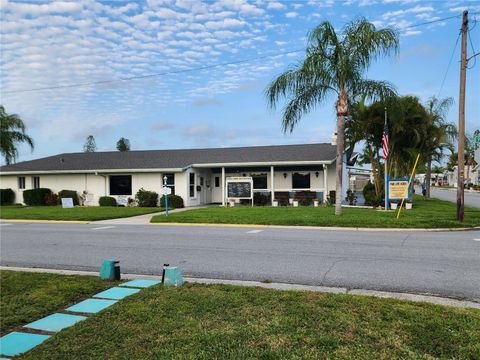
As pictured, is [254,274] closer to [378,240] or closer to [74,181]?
[378,240]

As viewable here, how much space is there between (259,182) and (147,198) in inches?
287

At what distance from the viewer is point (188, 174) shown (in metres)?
26.4

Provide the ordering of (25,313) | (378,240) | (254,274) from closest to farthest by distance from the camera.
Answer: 1. (25,313)
2. (254,274)
3. (378,240)

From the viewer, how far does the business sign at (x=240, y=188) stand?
83.6 feet

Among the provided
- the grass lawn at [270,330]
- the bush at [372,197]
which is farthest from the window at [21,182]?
the grass lawn at [270,330]

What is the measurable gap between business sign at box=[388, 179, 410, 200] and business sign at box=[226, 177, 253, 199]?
27.1 feet

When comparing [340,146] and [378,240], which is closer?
[378,240]

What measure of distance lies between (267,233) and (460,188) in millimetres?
8415

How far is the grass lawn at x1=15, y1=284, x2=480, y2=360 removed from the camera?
3.76 meters

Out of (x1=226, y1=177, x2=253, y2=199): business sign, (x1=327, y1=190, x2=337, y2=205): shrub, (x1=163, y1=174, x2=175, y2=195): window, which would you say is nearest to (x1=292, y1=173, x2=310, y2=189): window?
(x1=327, y1=190, x2=337, y2=205): shrub

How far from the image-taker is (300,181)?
87.2 ft

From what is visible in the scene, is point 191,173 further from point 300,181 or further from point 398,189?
point 398,189

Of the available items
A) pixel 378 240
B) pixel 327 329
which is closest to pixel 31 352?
pixel 327 329

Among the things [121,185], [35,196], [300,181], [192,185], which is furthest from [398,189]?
[35,196]
